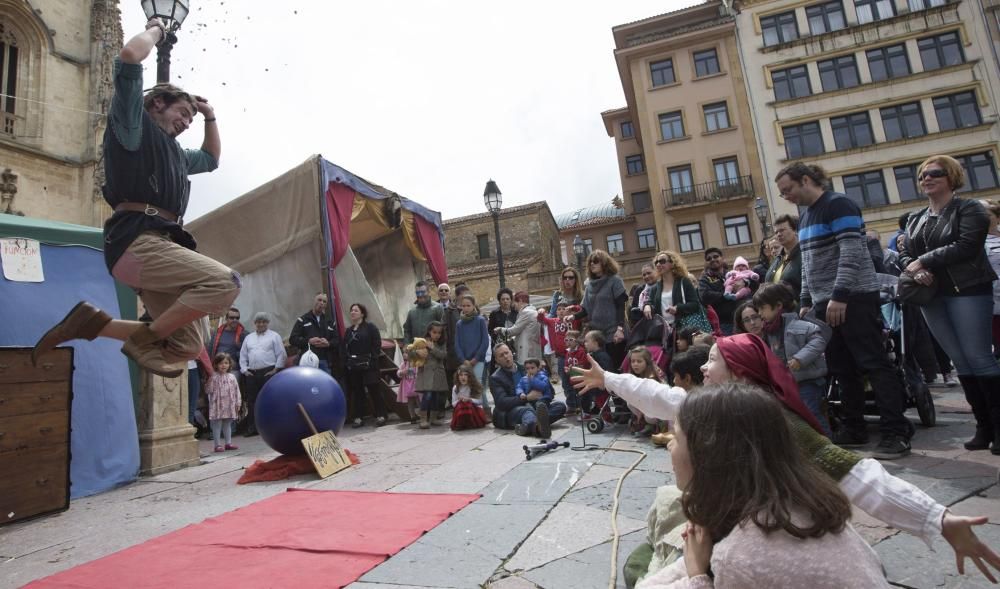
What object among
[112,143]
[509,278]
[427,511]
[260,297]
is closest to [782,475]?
[427,511]

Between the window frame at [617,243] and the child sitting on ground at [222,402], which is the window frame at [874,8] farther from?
the child sitting on ground at [222,402]

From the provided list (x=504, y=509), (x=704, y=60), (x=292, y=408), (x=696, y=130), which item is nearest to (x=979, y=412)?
(x=504, y=509)

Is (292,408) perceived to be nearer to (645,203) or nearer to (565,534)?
(565,534)

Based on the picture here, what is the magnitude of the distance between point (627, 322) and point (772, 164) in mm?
23352

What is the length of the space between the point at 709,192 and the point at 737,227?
2283mm

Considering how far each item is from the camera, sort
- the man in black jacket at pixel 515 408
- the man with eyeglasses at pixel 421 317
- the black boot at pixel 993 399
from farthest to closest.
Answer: the man with eyeglasses at pixel 421 317 < the man in black jacket at pixel 515 408 < the black boot at pixel 993 399

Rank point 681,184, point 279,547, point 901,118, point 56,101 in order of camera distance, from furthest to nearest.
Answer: point 681,184 → point 901,118 → point 56,101 → point 279,547

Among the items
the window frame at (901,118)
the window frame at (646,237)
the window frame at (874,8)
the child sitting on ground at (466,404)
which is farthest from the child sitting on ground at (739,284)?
the window frame at (646,237)

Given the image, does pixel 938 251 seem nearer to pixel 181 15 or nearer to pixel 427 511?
pixel 427 511

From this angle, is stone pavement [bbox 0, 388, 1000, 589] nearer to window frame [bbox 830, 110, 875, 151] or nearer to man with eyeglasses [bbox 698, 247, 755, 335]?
man with eyeglasses [bbox 698, 247, 755, 335]

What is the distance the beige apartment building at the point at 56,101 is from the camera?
15695 millimetres

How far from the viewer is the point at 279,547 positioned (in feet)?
8.52

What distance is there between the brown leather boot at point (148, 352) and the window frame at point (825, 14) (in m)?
31.8

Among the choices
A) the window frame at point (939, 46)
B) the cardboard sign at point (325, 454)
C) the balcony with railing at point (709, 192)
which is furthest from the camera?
the balcony with railing at point (709, 192)
